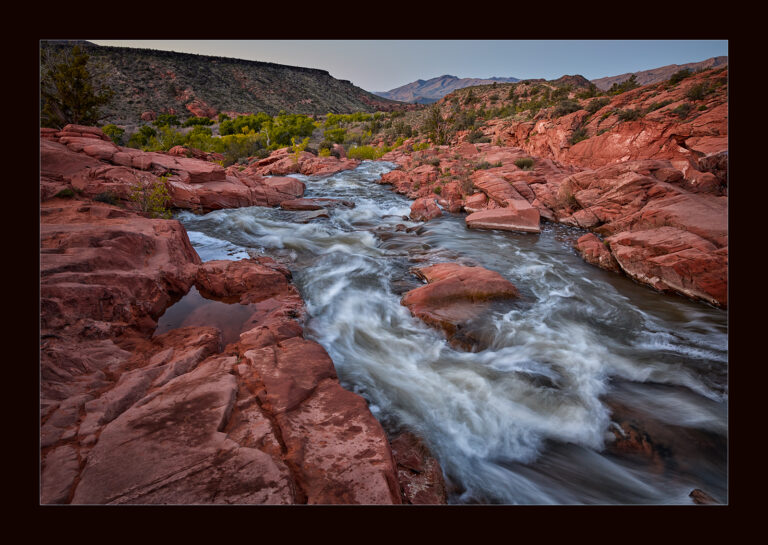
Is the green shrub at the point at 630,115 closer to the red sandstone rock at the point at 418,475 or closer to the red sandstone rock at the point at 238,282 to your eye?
the red sandstone rock at the point at 238,282

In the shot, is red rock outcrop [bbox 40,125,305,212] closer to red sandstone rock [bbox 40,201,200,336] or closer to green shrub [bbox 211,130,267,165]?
red sandstone rock [bbox 40,201,200,336]

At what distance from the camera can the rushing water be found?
318cm

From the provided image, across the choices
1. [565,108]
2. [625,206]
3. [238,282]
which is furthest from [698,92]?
[238,282]

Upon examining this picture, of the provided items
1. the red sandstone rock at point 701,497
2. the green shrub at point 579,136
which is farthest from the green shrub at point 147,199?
the green shrub at point 579,136

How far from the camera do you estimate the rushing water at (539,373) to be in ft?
10.4

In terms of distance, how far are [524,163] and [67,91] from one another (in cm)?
2082

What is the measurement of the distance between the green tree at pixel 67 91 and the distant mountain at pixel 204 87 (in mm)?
23217

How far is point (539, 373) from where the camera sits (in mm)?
4484

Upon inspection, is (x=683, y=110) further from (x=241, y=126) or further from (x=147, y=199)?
(x=241, y=126)

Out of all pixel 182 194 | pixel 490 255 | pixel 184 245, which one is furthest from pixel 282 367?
pixel 182 194

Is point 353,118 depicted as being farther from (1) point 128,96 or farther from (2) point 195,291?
(2) point 195,291

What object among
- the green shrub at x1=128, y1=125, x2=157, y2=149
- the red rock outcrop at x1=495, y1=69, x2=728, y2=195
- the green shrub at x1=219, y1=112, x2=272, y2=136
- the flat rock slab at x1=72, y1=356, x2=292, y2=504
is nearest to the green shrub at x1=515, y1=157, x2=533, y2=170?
the red rock outcrop at x1=495, y1=69, x2=728, y2=195

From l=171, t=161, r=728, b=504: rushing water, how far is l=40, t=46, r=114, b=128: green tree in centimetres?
1258

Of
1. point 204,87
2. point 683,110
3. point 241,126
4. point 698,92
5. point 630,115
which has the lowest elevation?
point 683,110
